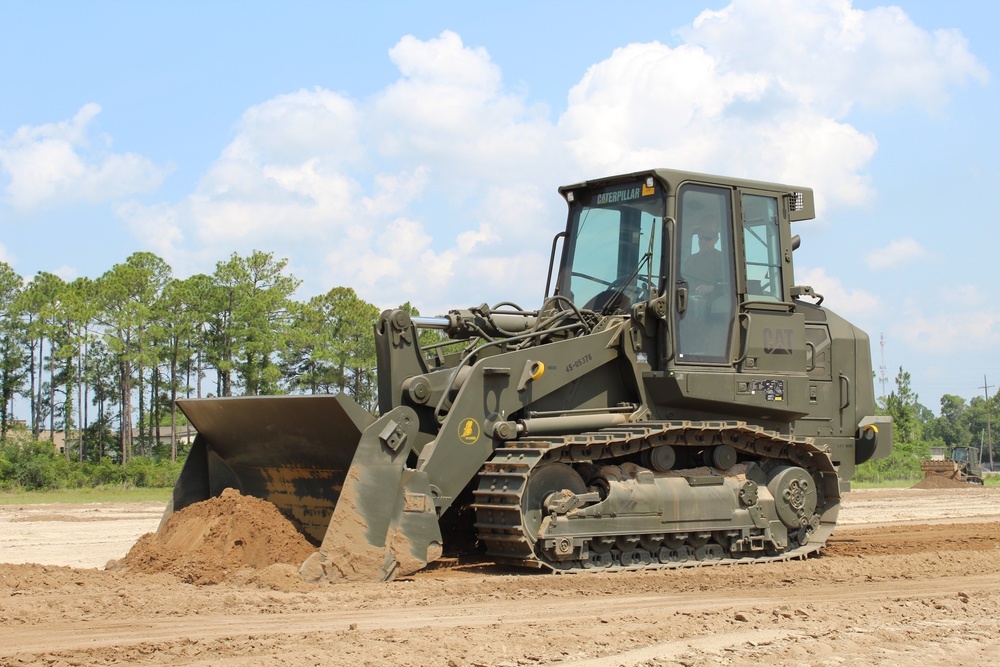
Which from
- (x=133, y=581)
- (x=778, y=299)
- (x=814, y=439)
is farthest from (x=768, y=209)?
(x=133, y=581)

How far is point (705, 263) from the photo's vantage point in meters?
11.4

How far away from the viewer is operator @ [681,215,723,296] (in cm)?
1130

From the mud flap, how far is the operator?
337 centimetres

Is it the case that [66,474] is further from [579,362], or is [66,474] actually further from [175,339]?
[579,362]

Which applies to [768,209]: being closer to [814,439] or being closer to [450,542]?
[814,439]

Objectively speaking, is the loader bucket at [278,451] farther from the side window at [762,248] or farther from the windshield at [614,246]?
the side window at [762,248]

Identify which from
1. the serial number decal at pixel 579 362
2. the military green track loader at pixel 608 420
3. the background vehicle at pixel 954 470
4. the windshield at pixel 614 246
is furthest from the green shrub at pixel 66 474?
the serial number decal at pixel 579 362

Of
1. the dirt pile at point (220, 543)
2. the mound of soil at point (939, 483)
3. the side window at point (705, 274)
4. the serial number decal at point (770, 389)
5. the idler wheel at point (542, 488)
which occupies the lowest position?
the mound of soil at point (939, 483)

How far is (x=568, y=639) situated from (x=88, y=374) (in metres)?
48.1

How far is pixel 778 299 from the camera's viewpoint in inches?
471

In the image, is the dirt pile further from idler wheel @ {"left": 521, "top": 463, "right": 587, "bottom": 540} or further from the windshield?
the windshield

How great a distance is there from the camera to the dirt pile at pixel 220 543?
9.41 meters

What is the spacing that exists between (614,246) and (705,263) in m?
0.98

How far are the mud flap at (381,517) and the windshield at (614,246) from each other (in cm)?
302
